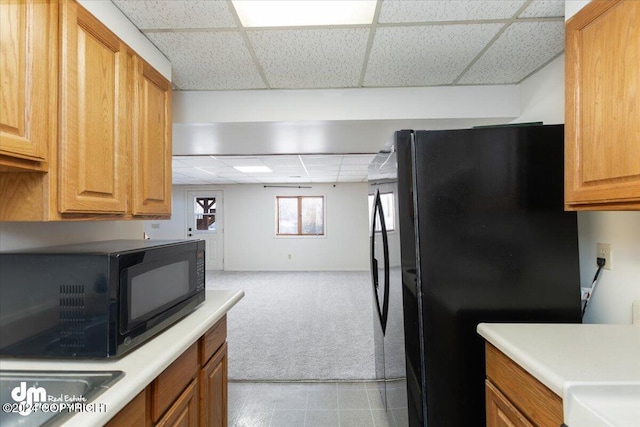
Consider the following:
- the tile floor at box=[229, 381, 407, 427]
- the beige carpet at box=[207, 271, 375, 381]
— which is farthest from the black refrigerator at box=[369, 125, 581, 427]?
the beige carpet at box=[207, 271, 375, 381]

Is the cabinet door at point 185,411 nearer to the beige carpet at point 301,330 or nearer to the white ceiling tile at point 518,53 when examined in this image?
the beige carpet at point 301,330

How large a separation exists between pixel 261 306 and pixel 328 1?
4.21 metres

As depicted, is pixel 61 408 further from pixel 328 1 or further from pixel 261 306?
pixel 261 306

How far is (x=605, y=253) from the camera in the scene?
4.74 feet

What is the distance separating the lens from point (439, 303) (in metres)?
1.37

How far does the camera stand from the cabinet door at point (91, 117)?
3.35ft

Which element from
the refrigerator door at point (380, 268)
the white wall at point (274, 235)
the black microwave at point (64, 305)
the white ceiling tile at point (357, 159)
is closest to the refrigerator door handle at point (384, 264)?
the refrigerator door at point (380, 268)

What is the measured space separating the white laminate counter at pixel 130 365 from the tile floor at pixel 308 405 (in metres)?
1.15

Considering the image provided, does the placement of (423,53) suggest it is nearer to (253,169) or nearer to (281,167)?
(281,167)

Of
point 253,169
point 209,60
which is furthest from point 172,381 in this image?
point 253,169

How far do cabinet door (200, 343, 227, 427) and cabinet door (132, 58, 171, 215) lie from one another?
823 millimetres

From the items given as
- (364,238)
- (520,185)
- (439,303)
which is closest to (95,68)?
(439,303)

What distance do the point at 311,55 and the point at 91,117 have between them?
110cm

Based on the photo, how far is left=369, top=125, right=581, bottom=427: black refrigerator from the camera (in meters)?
1.36
